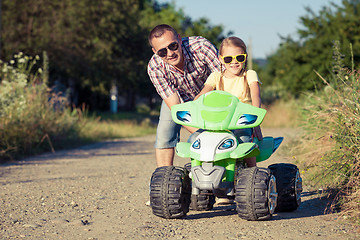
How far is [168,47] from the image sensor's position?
18.4 feet

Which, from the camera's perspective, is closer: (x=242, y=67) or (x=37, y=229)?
(x=37, y=229)

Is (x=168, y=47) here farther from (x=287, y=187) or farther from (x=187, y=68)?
(x=287, y=187)

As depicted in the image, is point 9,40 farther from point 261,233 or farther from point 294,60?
point 261,233

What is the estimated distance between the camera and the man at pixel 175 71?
5680mm

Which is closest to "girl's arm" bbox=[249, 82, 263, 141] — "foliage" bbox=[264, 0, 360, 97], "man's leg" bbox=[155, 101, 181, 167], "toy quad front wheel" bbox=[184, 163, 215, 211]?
"toy quad front wheel" bbox=[184, 163, 215, 211]

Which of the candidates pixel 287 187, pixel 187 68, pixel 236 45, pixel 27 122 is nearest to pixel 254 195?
pixel 287 187

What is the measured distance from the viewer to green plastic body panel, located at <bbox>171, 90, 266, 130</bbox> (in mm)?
4910

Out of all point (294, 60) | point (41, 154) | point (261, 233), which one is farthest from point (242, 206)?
point (294, 60)

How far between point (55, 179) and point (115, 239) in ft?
13.2

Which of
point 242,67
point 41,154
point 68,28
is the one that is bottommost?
point 41,154

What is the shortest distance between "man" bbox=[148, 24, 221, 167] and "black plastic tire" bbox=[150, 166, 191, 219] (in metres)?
0.80

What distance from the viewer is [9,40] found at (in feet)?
78.4

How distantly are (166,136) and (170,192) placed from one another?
3.93 ft

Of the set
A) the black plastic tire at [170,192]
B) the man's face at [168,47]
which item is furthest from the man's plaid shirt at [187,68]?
the black plastic tire at [170,192]
